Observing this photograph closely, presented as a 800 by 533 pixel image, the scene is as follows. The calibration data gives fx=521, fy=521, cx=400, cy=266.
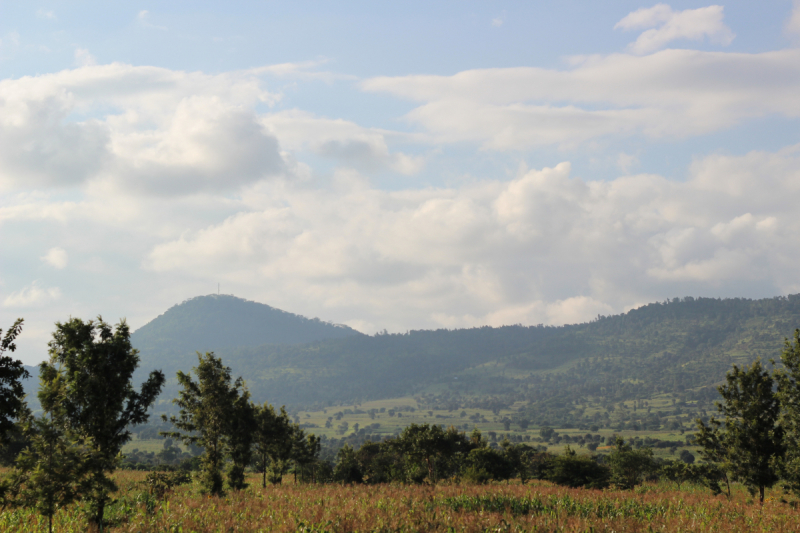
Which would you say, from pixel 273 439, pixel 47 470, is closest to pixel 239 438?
pixel 273 439

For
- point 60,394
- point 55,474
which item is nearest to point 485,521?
point 55,474

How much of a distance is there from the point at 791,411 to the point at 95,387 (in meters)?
37.6

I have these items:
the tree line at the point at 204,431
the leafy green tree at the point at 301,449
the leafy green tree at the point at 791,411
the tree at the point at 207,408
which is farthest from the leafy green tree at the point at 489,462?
the tree at the point at 207,408

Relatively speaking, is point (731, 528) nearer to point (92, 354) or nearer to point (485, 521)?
point (485, 521)

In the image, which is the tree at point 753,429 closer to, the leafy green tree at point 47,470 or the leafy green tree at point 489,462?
the leafy green tree at point 489,462

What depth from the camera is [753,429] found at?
3559cm

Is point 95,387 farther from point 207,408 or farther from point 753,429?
point 753,429

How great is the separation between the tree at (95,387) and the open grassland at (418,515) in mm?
2480

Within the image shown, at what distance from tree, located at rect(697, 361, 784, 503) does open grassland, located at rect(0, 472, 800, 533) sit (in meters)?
10.6

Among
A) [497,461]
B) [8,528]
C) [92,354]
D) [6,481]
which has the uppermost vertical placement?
[92,354]

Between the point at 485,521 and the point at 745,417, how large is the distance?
2757 centimetres

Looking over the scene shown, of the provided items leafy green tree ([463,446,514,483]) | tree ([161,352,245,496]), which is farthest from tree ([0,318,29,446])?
leafy green tree ([463,446,514,483])

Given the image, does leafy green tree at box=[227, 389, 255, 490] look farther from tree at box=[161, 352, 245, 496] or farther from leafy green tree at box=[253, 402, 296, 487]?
leafy green tree at box=[253, 402, 296, 487]

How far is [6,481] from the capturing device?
17156 millimetres
